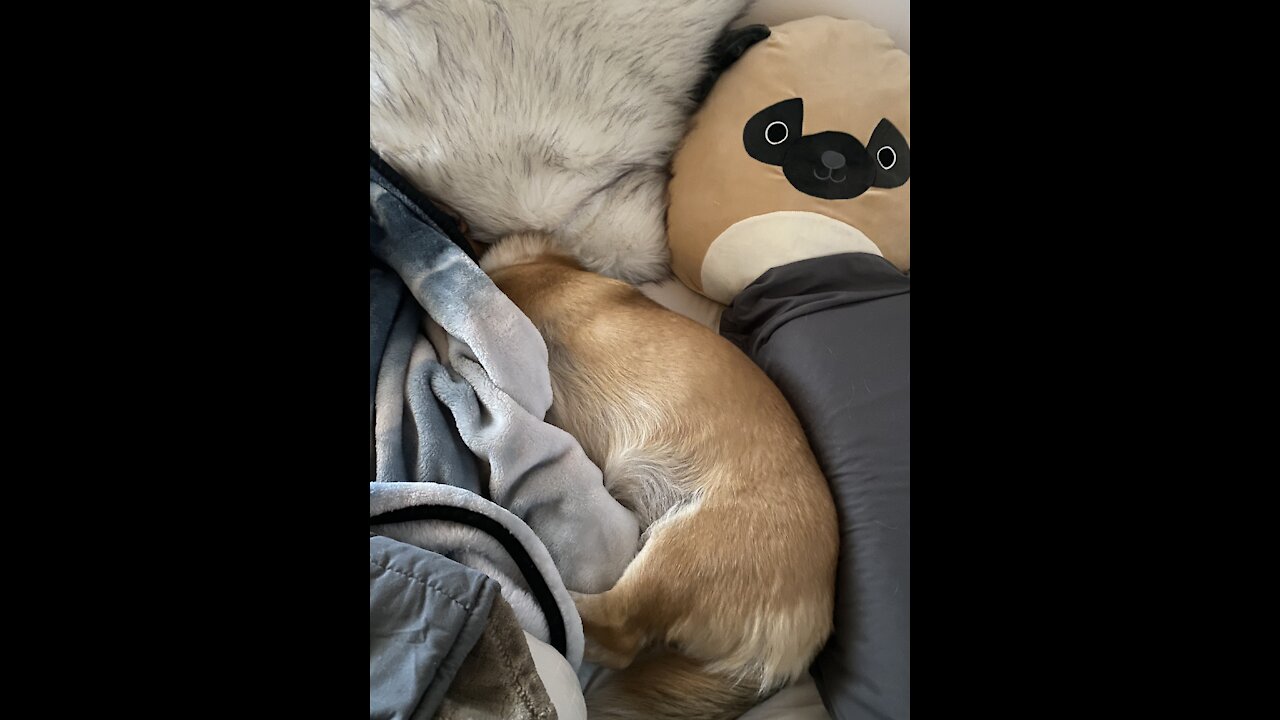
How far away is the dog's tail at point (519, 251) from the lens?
1180 millimetres

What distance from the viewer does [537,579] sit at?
0.78m

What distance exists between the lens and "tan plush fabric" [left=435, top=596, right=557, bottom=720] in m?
0.67

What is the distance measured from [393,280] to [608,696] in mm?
607

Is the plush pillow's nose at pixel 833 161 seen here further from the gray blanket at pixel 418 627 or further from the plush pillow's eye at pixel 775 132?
the gray blanket at pixel 418 627

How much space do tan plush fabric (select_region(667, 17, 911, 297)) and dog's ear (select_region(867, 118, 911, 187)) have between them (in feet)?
0.03

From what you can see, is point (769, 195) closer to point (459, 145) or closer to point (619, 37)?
point (619, 37)

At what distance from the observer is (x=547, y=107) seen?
42.7 inches

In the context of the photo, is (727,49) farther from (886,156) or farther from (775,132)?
(886,156)

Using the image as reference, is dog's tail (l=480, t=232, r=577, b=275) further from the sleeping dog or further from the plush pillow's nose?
the plush pillow's nose

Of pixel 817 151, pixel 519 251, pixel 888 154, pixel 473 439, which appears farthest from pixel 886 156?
pixel 473 439

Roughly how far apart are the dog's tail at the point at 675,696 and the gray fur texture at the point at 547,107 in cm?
62

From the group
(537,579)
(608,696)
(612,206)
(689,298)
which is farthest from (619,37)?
(608,696)

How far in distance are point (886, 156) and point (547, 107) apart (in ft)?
1.69
